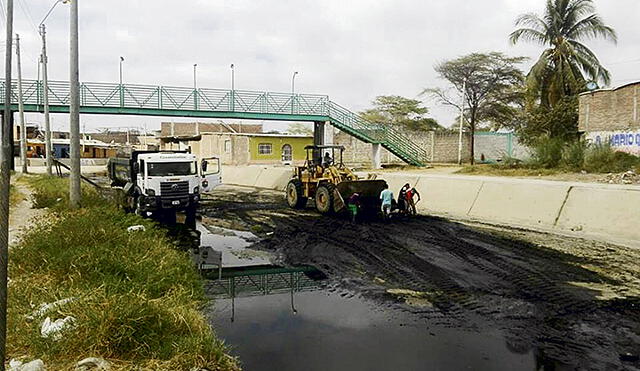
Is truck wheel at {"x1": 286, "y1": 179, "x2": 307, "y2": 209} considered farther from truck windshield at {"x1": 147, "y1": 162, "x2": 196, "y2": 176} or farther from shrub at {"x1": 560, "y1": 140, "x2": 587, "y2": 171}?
shrub at {"x1": 560, "y1": 140, "x2": 587, "y2": 171}

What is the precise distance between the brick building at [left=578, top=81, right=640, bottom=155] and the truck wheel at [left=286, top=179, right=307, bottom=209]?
1538 centimetres

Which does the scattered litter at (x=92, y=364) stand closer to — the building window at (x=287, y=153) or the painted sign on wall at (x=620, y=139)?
the painted sign on wall at (x=620, y=139)

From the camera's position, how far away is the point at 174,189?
16.6 meters

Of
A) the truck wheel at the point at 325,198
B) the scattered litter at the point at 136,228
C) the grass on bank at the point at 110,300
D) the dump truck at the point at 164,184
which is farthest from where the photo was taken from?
the truck wheel at the point at 325,198

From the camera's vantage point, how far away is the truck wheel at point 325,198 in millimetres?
17938

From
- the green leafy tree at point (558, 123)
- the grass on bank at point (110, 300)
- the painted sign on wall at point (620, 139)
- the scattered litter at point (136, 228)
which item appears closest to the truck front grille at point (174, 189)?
the scattered litter at point (136, 228)

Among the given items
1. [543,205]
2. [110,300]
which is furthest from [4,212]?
[543,205]

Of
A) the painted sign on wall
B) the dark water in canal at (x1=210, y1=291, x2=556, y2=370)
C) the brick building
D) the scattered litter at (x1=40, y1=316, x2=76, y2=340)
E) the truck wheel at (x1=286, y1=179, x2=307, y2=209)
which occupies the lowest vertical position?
the dark water in canal at (x1=210, y1=291, x2=556, y2=370)

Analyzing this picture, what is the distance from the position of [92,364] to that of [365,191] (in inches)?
529

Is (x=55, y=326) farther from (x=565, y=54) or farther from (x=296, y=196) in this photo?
(x=565, y=54)

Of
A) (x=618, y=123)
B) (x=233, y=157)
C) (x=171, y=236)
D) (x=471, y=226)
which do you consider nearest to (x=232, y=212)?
(x=171, y=236)

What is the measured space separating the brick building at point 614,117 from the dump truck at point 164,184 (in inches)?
764

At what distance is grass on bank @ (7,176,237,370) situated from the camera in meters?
5.15

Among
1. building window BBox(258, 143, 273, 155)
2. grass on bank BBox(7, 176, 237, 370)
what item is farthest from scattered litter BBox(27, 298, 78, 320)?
building window BBox(258, 143, 273, 155)
